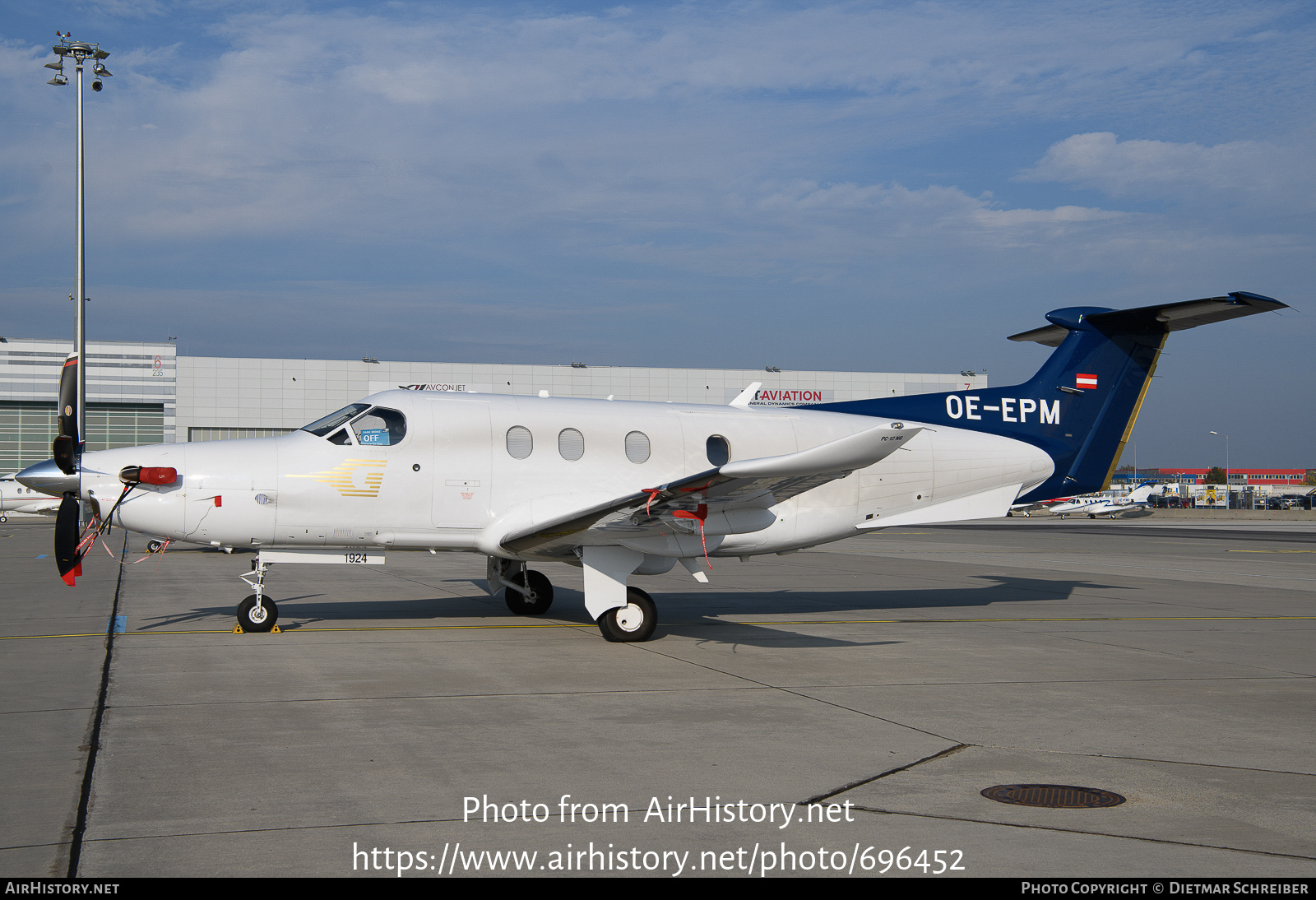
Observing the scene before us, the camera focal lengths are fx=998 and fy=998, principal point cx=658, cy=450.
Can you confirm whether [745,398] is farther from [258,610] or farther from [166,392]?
[166,392]

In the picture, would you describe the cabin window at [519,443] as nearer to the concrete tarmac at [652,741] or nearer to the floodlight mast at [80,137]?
the concrete tarmac at [652,741]

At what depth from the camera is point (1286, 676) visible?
9.91 metres

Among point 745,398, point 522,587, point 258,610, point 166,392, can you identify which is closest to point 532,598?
point 522,587

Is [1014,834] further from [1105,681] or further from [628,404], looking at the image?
[628,404]

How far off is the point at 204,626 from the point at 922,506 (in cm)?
971

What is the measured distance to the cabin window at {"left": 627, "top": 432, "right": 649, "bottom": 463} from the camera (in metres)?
13.0

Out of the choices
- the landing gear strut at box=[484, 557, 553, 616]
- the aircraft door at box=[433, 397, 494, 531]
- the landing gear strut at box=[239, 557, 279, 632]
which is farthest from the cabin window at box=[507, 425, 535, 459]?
the landing gear strut at box=[239, 557, 279, 632]

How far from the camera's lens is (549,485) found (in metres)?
12.5

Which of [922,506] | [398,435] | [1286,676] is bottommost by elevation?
[1286,676]

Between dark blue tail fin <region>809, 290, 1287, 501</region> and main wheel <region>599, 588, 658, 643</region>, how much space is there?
5.23m

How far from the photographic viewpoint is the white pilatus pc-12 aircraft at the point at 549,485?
438 inches

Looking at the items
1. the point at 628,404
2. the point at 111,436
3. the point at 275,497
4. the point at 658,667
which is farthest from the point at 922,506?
the point at 111,436

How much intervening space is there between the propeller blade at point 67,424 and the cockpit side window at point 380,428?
300cm

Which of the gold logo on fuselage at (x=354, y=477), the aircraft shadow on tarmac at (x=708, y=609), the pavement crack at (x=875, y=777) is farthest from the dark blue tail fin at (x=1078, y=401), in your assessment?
the pavement crack at (x=875, y=777)
